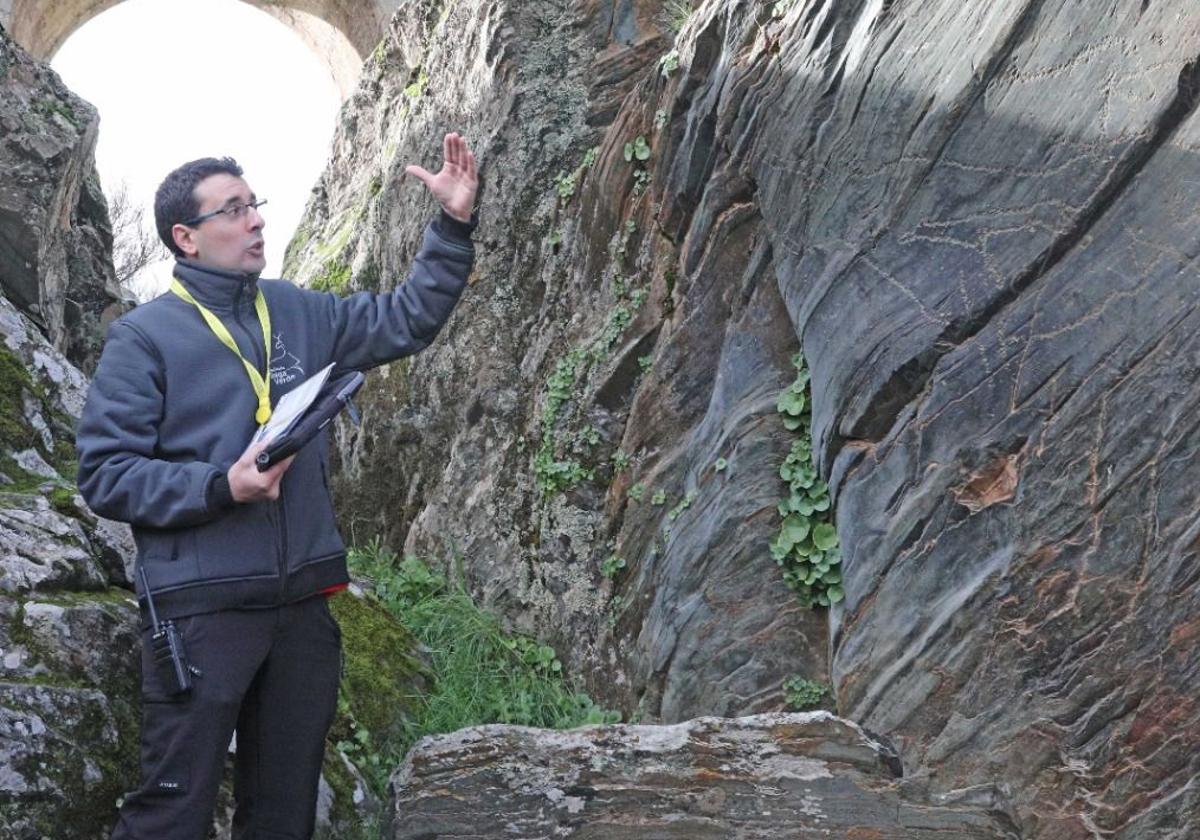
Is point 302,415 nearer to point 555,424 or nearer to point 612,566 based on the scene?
point 612,566

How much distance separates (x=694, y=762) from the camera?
13.1 ft

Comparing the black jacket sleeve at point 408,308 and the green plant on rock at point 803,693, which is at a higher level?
the black jacket sleeve at point 408,308

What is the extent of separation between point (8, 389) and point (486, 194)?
3542 mm

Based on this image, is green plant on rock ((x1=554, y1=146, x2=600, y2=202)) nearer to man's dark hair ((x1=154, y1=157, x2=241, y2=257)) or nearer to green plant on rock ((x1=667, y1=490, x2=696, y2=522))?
green plant on rock ((x1=667, y1=490, x2=696, y2=522))

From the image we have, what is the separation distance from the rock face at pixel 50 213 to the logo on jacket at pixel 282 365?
3.55 metres

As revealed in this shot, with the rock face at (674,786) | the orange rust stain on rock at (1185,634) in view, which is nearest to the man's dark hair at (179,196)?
the rock face at (674,786)

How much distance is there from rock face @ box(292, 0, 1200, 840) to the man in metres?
1.98

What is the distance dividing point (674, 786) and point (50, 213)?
16.7 feet

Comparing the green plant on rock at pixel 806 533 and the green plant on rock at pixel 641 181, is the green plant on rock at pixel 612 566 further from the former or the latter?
the green plant on rock at pixel 641 181

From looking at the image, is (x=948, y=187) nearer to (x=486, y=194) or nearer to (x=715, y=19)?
(x=715, y=19)

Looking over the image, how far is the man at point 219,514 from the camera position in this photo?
Result: 3023 millimetres

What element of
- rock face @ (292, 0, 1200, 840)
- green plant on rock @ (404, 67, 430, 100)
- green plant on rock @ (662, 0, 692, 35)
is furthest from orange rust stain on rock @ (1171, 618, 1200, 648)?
green plant on rock @ (404, 67, 430, 100)

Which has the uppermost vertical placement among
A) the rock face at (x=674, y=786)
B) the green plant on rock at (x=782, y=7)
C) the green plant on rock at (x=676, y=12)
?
the green plant on rock at (x=676, y=12)

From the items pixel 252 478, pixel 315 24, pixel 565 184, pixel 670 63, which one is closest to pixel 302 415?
pixel 252 478
